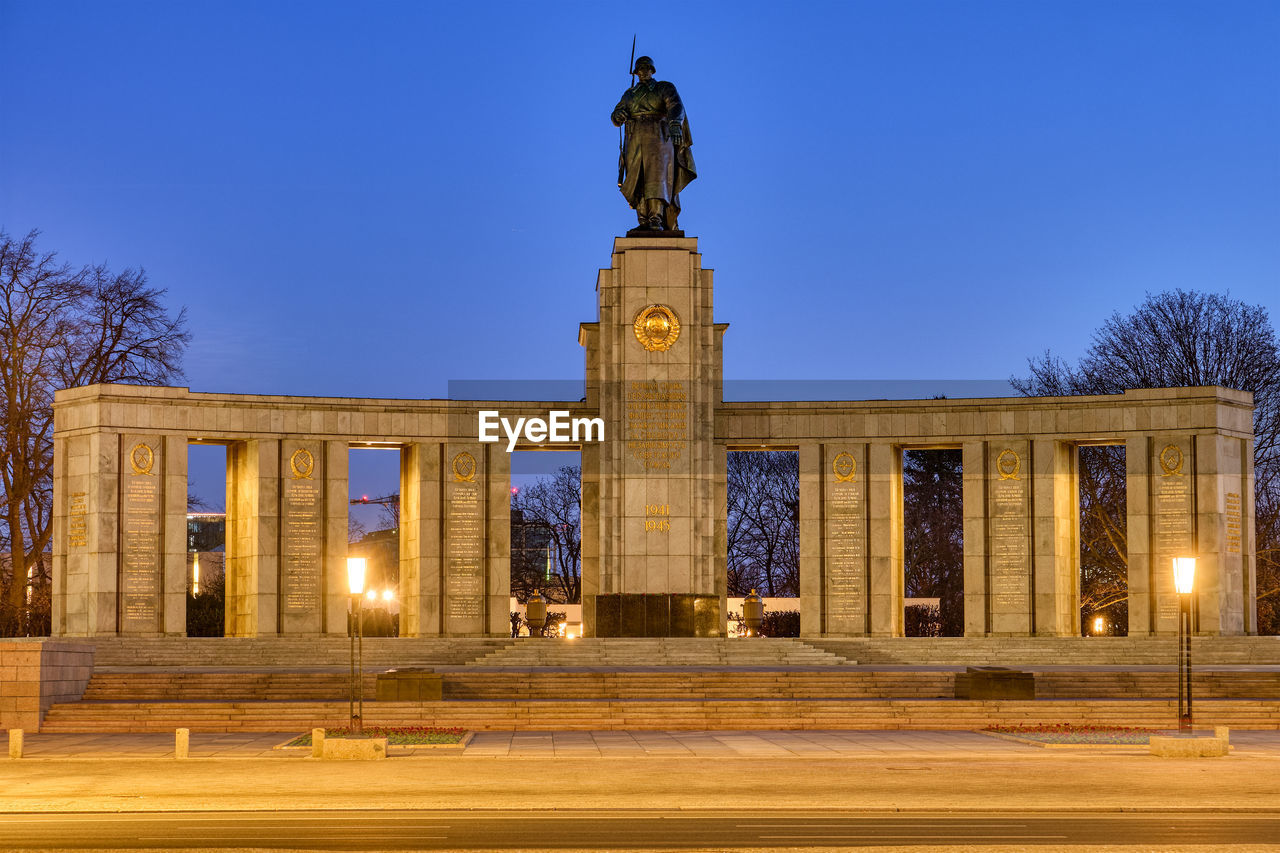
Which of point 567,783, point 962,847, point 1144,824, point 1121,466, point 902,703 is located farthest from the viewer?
point 1121,466

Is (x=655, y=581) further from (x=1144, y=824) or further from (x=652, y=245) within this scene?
(x=1144, y=824)

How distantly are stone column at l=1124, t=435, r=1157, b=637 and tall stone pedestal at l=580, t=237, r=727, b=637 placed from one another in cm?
1195

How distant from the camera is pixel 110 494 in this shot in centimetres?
4406

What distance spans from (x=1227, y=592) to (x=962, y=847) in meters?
32.2

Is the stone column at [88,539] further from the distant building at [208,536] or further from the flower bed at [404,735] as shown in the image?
the distant building at [208,536]

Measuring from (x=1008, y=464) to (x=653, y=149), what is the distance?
14.3 m

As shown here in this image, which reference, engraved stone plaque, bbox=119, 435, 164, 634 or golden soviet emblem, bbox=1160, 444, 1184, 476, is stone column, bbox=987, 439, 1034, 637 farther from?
engraved stone plaque, bbox=119, 435, 164, 634

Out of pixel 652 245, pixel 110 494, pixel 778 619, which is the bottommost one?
pixel 778 619

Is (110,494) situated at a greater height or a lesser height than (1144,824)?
greater

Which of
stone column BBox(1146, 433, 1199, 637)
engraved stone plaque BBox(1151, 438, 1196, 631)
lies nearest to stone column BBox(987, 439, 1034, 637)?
stone column BBox(1146, 433, 1199, 637)

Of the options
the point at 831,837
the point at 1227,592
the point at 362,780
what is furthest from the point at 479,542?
the point at 831,837

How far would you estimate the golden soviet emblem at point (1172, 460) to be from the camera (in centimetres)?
4544

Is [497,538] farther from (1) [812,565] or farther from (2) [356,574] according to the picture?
Result: (2) [356,574]

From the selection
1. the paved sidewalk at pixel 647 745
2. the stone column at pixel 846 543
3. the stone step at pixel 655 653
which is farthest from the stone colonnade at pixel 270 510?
the paved sidewalk at pixel 647 745
